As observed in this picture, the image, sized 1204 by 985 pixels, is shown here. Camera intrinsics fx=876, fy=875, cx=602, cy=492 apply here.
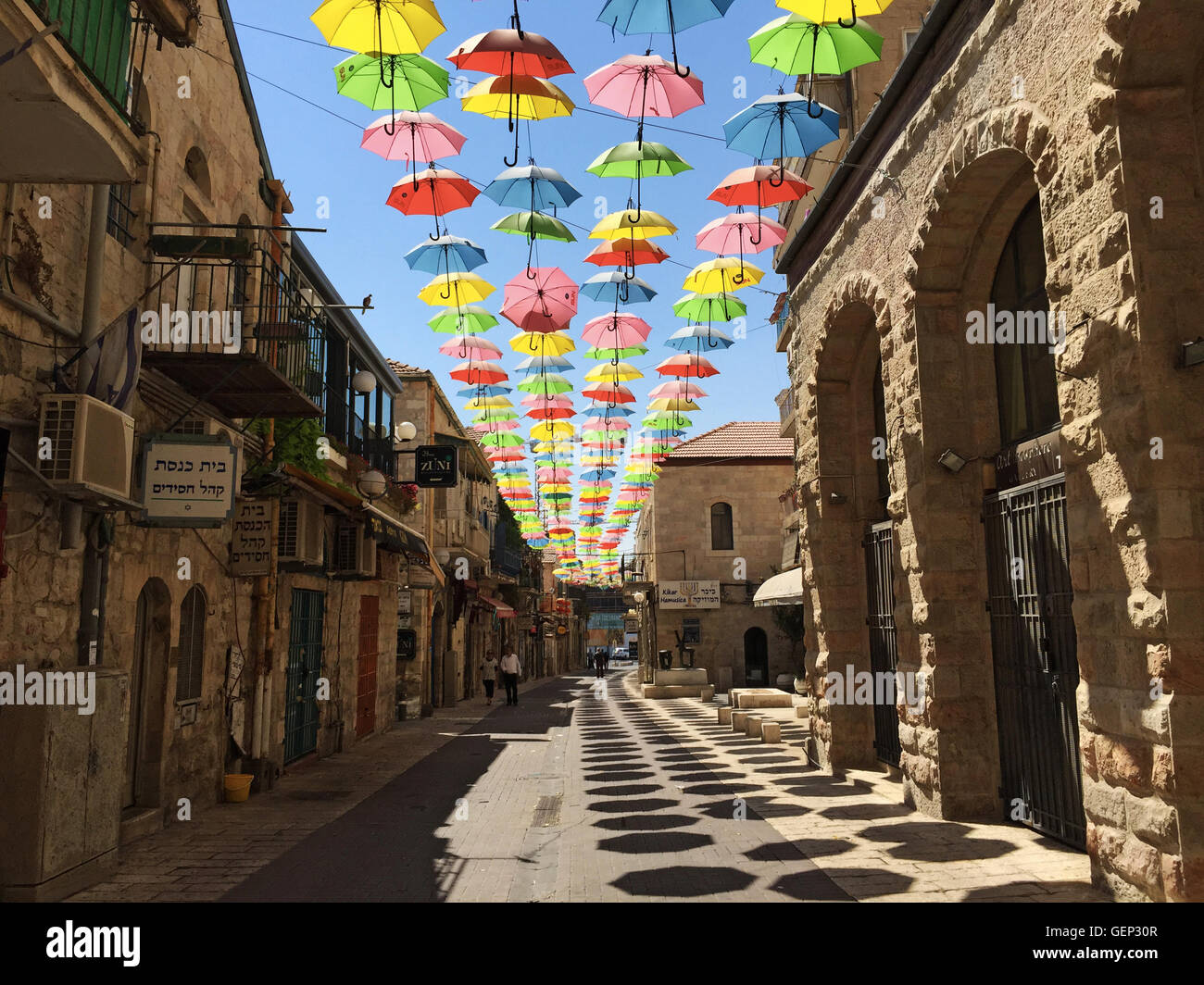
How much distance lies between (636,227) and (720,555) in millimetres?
21989

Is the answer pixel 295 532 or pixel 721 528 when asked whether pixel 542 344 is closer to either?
pixel 295 532

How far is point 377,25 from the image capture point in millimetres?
8125

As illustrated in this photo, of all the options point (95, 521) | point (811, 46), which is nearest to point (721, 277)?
point (811, 46)

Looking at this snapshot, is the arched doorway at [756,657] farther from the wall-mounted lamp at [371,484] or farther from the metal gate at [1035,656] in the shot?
the metal gate at [1035,656]

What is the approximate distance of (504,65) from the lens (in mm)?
8469

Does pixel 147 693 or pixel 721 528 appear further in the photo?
pixel 721 528

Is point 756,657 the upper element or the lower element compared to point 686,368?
lower

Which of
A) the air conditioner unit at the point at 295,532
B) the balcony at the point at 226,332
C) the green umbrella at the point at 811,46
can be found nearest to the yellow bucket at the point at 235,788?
the air conditioner unit at the point at 295,532

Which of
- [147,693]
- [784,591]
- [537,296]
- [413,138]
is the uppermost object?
[413,138]

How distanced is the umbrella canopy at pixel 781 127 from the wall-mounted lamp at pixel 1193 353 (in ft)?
19.8

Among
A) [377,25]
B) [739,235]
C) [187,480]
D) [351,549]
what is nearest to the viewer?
[187,480]

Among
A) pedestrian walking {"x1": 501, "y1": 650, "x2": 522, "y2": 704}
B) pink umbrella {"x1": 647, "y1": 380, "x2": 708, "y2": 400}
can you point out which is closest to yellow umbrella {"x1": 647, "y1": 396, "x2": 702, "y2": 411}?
pink umbrella {"x1": 647, "y1": 380, "x2": 708, "y2": 400}
